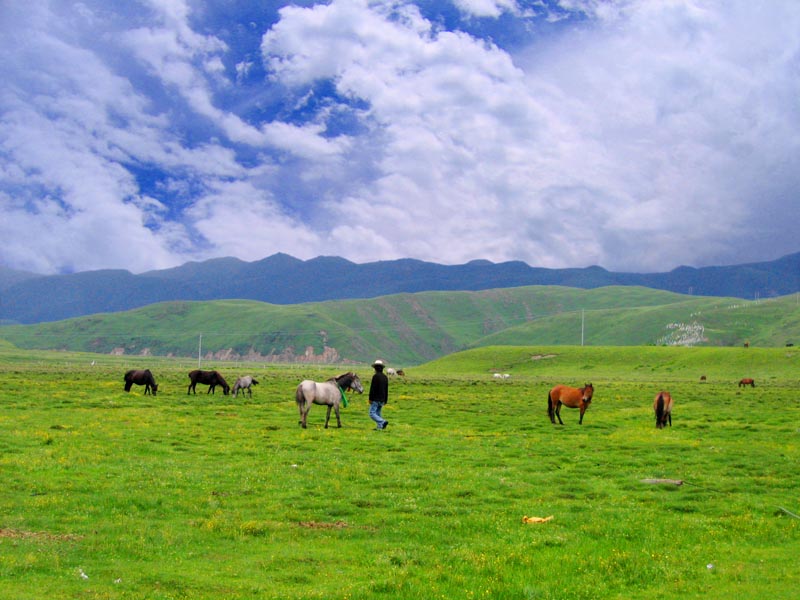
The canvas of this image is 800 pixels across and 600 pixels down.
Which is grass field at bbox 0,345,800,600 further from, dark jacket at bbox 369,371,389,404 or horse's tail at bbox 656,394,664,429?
dark jacket at bbox 369,371,389,404

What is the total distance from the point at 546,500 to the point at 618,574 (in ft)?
18.4

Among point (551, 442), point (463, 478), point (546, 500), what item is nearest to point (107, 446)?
point (463, 478)

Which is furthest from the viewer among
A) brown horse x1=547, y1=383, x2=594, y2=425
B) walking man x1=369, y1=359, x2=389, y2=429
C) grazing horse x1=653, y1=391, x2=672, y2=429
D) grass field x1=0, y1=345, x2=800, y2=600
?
brown horse x1=547, y1=383, x2=594, y2=425

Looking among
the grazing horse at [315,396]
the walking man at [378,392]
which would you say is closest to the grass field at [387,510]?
the walking man at [378,392]

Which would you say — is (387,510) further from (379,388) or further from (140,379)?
(140,379)

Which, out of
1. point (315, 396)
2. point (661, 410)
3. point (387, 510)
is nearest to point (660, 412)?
point (661, 410)

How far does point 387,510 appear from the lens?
15.2m

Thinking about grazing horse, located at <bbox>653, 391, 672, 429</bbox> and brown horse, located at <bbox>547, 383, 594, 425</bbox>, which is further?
brown horse, located at <bbox>547, 383, 594, 425</bbox>

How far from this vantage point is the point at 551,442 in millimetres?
27281

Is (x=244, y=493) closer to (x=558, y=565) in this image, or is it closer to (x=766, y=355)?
(x=558, y=565)

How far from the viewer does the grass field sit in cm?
1042

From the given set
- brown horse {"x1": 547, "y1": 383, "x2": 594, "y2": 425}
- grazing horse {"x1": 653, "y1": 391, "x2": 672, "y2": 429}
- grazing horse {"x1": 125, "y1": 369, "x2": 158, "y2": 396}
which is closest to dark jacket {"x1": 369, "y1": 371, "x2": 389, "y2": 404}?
brown horse {"x1": 547, "y1": 383, "x2": 594, "y2": 425}

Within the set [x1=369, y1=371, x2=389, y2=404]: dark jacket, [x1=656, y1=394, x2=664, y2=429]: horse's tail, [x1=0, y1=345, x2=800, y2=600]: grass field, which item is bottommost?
[x1=0, y1=345, x2=800, y2=600]: grass field

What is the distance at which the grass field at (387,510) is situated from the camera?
10.4 meters
